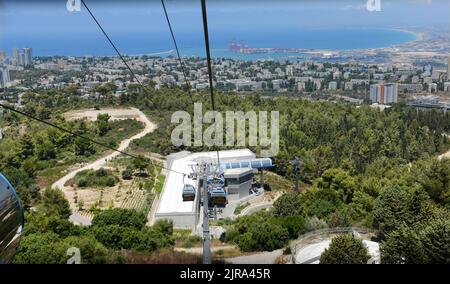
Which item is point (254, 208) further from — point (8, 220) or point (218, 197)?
point (8, 220)

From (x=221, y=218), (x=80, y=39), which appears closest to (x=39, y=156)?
(x=221, y=218)

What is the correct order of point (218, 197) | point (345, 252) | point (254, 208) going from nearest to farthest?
point (345, 252), point (218, 197), point (254, 208)

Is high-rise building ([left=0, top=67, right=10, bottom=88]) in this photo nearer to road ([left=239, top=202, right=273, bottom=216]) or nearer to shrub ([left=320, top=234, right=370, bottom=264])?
road ([left=239, top=202, right=273, bottom=216])

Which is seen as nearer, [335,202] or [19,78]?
[335,202]

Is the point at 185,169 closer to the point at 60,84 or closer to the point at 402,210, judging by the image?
the point at 402,210

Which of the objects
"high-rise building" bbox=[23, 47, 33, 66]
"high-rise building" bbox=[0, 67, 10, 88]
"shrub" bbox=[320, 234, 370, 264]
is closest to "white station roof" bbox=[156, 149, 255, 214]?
"shrub" bbox=[320, 234, 370, 264]

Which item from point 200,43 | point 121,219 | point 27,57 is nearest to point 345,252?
point 121,219

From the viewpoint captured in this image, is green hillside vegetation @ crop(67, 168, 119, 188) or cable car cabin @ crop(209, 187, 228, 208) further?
green hillside vegetation @ crop(67, 168, 119, 188)
